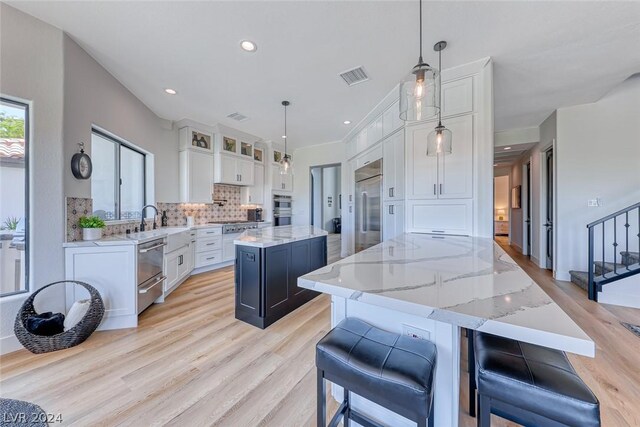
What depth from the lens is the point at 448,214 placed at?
9.03 ft

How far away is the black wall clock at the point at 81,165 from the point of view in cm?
240

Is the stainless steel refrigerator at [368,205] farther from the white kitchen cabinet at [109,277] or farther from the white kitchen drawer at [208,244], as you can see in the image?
the white kitchen cabinet at [109,277]

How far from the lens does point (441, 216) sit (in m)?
2.79

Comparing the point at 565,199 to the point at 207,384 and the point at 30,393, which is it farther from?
the point at 30,393

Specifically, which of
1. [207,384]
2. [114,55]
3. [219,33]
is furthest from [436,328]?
[114,55]

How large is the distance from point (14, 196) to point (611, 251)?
717 cm

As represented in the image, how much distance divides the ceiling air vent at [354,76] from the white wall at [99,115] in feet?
9.10

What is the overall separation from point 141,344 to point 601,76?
19.1 feet

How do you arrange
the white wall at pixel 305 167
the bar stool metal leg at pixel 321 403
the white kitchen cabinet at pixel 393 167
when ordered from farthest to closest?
the white wall at pixel 305 167 < the white kitchen cabinet at pixel 393 167 < the bar stool metal leg at pixel 321 403

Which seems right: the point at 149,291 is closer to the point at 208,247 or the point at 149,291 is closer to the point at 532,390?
the point at 208,247

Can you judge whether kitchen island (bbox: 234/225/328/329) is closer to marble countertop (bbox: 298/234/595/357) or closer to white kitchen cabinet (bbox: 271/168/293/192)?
marble countertop (bbox: 298/234/595/357)

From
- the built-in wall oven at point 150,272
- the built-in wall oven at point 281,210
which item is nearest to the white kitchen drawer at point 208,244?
the built-in wall oven at point 150,272

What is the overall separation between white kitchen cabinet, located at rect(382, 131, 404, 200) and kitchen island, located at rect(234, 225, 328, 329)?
1387 millimetres

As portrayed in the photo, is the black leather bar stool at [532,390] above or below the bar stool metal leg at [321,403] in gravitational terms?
above
